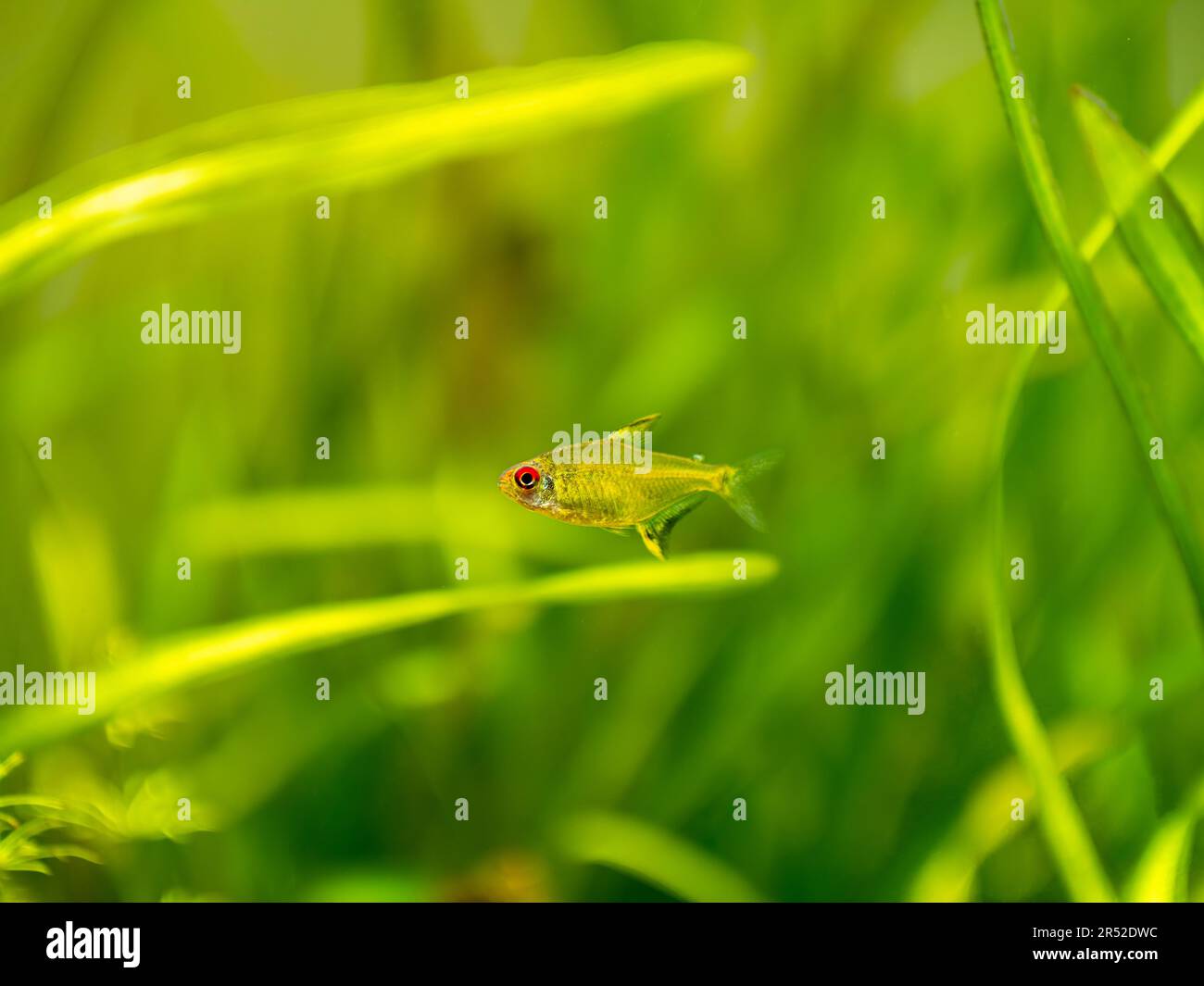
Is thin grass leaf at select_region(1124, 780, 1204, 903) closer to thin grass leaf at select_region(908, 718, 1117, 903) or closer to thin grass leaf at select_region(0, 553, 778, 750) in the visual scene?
thin grass leaf at select_region(908, 718, 1117, 903)

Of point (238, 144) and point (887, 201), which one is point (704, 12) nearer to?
point (887, 201)

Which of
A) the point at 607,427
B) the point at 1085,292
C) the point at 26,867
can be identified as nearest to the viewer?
the point at 1085,292

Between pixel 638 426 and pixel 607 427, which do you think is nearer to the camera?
pixel 638 426

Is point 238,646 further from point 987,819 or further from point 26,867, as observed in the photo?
point 987,819

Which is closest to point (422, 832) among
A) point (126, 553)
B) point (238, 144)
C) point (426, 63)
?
point (126, 553)

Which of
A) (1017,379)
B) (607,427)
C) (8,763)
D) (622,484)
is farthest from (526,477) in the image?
(8,763)

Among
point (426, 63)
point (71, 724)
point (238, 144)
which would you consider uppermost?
point (426, 63)
